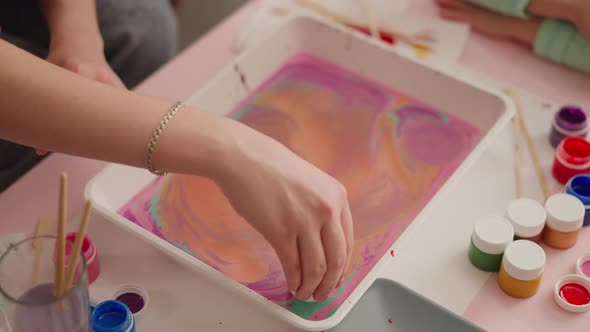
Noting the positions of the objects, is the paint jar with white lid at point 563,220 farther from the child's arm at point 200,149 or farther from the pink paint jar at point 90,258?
the pink paint jar at point 90,258

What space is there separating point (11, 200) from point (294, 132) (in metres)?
0.41

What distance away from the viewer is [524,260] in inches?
32.3

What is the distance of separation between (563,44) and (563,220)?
1.24 feet

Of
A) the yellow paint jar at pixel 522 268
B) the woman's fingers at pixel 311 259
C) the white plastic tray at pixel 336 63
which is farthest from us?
the white plastic tray at pixel 336 63

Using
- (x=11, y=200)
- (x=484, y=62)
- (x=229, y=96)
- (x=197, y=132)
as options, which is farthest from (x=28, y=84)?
(x=484, y=62)

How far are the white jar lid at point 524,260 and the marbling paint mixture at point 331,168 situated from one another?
0.49ft

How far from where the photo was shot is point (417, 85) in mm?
1103

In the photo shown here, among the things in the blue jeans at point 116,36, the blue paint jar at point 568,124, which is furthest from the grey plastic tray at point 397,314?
the blue jeans at point 116,36

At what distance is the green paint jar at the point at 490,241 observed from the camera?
0.84 metres

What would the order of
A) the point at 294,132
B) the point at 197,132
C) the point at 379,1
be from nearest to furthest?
the point at 197,132
the point at 294,132
the point at 379,1

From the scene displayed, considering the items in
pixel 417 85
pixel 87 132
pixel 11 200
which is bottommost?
pixel 11 200

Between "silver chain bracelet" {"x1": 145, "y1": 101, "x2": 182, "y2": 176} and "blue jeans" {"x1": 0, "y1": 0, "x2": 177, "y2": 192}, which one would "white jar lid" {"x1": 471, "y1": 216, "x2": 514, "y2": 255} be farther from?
"blue jeans" {"x1": 0, "y1": 0, "x2": 177, "y2": 192}

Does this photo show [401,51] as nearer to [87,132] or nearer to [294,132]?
[294,132]

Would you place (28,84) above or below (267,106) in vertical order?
above
